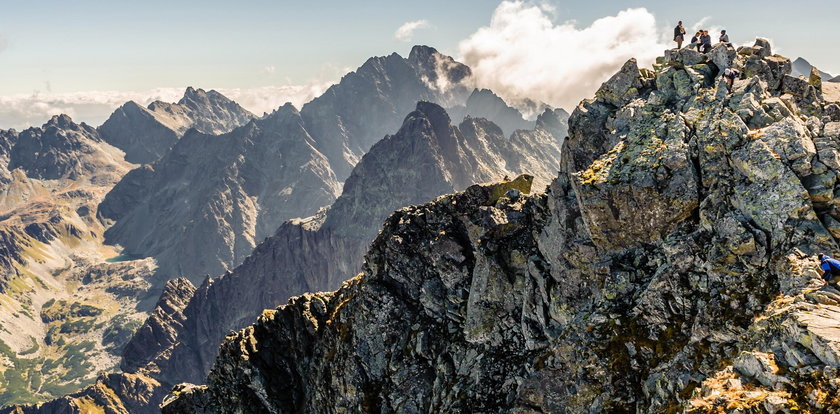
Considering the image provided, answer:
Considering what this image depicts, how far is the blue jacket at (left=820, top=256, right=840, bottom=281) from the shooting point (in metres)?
19.9

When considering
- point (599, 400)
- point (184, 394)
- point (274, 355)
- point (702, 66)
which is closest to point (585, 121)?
point (702, 66)

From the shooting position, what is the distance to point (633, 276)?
96.5 feet

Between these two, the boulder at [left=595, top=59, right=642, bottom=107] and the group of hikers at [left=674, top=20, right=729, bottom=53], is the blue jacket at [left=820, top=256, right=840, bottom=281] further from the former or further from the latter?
the group of hikers at [left=674, top=20, right=729, bottom=53]

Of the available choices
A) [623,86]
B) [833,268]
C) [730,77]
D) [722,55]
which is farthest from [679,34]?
[833,268]

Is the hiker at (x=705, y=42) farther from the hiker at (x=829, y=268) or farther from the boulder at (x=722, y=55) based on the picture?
the hiker at (x=829, y=268)

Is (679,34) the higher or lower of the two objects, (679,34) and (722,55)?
the higher

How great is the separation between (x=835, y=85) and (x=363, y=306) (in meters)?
54.3

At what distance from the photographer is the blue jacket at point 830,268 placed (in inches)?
782

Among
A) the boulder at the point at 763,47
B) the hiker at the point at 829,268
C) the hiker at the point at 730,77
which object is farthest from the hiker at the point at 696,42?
the hiker at the point at 829,268

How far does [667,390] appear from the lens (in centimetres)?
2259

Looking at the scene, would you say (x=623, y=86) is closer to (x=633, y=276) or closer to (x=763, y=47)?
(x=763, y=47)

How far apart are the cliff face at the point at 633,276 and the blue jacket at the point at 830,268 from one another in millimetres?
581

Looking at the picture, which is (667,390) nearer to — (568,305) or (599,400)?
(599,400)

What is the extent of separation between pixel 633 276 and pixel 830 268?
10566 millimetres
